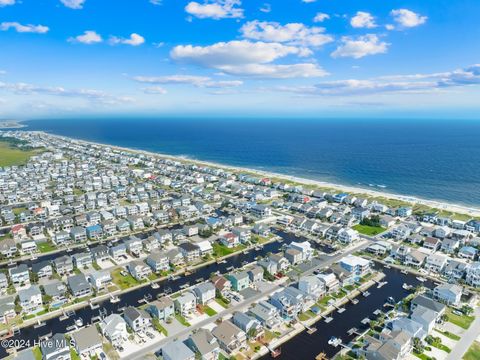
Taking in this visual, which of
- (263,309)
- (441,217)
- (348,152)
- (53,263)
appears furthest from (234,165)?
(263,309)

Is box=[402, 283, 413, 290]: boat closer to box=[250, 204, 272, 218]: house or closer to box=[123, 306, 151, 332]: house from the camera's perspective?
box=[250, 204, 272, 218]: house

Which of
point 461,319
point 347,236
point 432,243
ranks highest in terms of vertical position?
point 347,236

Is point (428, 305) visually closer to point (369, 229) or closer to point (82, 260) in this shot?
point (369, 229)

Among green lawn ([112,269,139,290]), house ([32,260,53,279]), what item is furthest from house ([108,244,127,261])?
house ([32,260,53,279])

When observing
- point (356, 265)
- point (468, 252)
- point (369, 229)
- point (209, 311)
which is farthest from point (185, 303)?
point (468, 252)

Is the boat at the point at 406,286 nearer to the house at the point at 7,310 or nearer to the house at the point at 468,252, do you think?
the house at the point at 468,252

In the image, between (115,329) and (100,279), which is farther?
(100,279)

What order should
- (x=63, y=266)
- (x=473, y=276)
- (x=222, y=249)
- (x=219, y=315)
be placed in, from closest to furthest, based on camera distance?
(x=219, y=315) < (x=473, y=276) < (x=63, y=266) < (x=222, y=249)
